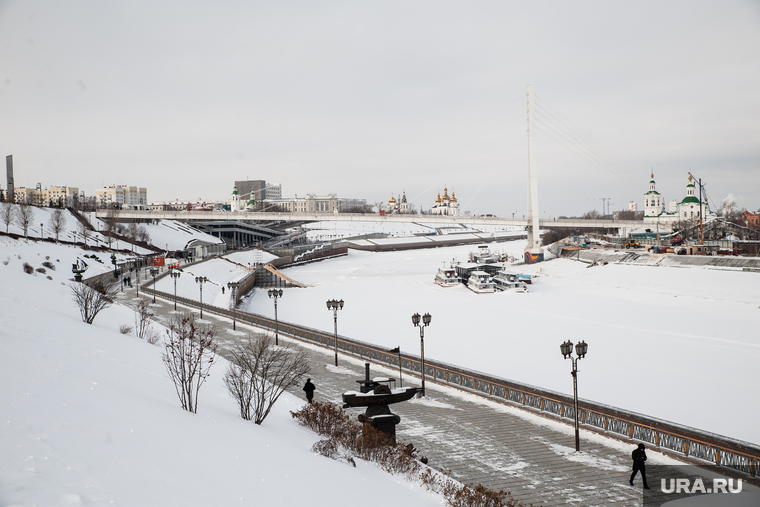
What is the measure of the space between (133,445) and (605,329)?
26127 millimetres

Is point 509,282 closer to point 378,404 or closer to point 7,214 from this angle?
point 378,404

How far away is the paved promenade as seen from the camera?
921cm

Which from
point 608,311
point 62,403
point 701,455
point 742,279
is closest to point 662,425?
point 701,455

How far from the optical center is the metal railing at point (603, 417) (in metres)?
9.99

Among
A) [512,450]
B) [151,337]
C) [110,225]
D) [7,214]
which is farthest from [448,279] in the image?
[110,225]

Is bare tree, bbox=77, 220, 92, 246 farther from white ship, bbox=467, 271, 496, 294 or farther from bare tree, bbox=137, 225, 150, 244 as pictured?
white ship, bbox=467, 271, 496, 294

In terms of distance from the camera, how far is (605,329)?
27.6 meters

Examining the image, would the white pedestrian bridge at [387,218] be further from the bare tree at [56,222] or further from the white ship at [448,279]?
the white ship at [448,279]

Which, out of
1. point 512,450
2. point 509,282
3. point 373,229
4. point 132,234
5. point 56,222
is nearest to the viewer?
point 512,450

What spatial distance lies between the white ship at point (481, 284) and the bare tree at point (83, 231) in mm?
43091

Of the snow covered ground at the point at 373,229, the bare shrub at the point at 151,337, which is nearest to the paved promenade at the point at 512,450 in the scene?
the bare shrub at the point at 151,337

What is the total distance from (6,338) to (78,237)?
61.8m

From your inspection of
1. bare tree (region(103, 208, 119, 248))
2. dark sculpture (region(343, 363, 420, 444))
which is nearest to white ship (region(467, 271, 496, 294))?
dark sculpture (region(343, 363, 420, 444))

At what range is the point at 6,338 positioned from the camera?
10008mm
